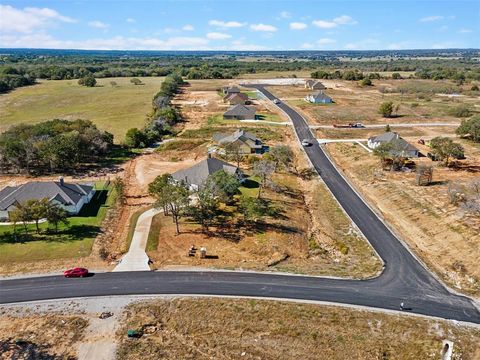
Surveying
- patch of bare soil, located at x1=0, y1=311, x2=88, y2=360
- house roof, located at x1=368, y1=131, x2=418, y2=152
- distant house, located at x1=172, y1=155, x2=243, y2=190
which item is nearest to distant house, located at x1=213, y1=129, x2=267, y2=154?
distant house, located at x1=172, y1=155, x2=243, y2=190

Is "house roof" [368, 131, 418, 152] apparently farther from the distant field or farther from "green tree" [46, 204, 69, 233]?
the distant field

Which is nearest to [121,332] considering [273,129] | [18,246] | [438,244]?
[18,246]

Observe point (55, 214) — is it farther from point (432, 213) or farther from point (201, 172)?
point (432, 213)

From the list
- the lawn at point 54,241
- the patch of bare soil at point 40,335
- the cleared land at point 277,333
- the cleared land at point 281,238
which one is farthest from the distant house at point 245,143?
the patch of bare soil at point 40,335

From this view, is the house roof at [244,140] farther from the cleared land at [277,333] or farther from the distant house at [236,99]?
the distant house at [236,99]

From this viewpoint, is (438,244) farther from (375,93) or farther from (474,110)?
(375,93)
